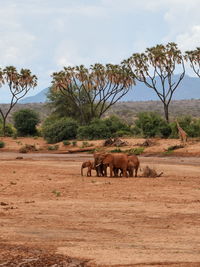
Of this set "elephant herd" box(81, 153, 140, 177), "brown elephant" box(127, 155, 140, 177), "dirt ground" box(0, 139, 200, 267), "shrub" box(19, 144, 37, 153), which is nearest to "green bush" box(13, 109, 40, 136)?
"shrub" box(19, 144, 37, 153)

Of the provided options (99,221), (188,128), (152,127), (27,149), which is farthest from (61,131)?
(99,221)

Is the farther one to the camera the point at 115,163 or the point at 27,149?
the point at 27,149

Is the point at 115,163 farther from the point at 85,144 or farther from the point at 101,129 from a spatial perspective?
the point at 101,129

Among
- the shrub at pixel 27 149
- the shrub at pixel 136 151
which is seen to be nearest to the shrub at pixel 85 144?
the shrub at pixel 27 149

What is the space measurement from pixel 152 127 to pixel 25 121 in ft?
59.5

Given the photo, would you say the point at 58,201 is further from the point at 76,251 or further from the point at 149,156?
the point at 149,156

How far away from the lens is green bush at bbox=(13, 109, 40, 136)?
199 ft

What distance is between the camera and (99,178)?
2212cm

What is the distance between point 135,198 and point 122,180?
17.3 feet

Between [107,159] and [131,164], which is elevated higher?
[107,159]

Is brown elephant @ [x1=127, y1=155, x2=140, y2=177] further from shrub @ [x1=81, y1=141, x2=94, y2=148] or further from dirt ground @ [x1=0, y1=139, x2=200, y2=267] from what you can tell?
shrub @ [x1=81, y1=141, x2=94, y2=148]

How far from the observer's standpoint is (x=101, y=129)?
49.9 m

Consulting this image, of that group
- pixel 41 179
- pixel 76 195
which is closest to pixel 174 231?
pixel 76 195

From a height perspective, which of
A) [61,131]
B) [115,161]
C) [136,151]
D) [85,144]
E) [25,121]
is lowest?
[136,151]
